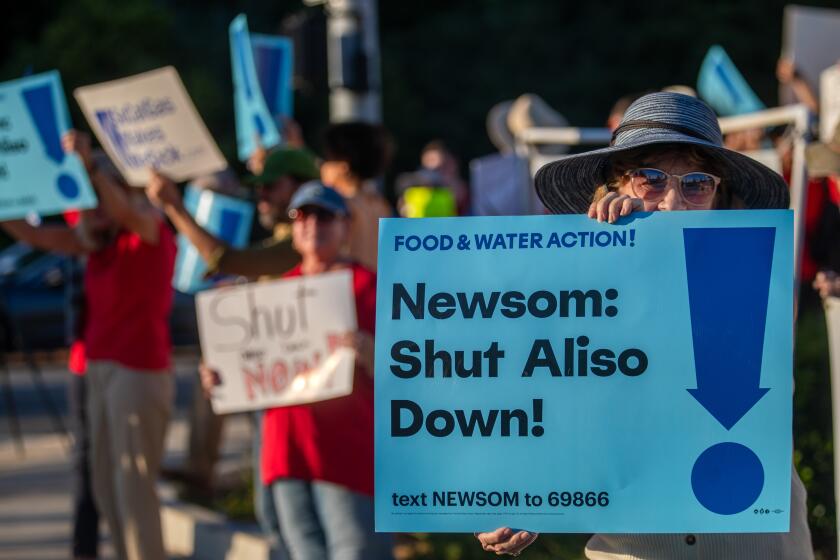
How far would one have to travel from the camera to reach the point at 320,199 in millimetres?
4910

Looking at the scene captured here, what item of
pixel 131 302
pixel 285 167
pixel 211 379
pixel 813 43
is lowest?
pixel 211 379

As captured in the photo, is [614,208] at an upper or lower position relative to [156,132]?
lower

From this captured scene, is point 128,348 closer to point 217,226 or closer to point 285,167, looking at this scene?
point 285,167

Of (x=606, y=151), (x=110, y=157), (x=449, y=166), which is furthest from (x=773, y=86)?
(x=606, y=151)

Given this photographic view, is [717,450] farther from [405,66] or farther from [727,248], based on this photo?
[405,66]

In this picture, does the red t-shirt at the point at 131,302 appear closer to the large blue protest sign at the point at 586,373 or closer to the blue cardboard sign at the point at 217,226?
the blue cardboard sign at the point at 217,226

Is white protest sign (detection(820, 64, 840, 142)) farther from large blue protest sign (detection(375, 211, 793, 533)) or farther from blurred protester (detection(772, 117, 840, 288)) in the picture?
large blue protest sign (detection(375, 211, 793, 533))

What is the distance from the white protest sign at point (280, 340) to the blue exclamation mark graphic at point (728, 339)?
1.98 metres

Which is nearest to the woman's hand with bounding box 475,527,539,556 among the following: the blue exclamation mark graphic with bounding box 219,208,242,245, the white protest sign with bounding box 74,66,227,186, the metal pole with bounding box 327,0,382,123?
the white protest sign with bounding box 74,66,227,186

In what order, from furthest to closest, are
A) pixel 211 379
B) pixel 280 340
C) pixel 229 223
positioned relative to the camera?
1. pixel 229 223
2. pixel 211 379
3. pixel 280 340

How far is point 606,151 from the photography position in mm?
3123

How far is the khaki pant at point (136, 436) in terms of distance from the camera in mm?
6066

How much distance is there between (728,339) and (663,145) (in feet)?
1.55

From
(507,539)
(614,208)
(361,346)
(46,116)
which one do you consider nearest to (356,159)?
(46,116)
